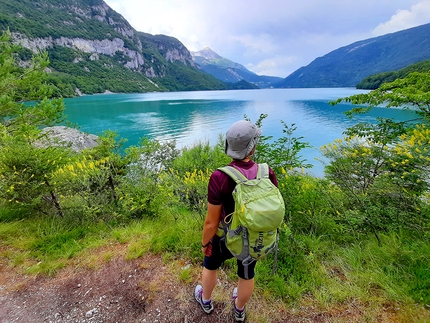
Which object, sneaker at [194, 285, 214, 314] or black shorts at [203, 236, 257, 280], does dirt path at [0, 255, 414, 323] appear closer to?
sneaker at [194, 285, 214, 314]

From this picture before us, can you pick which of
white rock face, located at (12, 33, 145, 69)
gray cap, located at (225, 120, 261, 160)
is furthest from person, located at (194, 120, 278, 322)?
white rock face, located at (12, 33, 145, 69)

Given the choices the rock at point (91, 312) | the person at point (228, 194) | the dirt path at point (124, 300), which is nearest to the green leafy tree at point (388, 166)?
the dirt path at point (124, 300)

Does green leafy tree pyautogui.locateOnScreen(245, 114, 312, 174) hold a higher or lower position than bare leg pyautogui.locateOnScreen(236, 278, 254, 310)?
higher

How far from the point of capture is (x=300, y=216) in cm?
353

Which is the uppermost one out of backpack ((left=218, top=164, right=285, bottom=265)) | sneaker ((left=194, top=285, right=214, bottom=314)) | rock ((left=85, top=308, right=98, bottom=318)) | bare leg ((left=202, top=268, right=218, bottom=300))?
backpack ((left=218, top=164, right=285, bottom=265))

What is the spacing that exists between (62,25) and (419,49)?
29032 cm

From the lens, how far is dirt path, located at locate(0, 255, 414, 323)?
2086 mm

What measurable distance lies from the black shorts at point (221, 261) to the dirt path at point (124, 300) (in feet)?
2.20

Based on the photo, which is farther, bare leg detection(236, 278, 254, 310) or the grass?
the grass

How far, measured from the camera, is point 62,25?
146375mm

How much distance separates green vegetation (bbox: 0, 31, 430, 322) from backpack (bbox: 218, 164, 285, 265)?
105 centimetres

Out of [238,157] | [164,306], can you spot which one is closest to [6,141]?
[164,306]

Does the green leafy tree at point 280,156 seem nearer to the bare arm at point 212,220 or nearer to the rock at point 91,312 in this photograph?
the bare arm at point 212,220

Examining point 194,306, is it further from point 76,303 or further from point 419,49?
point 419,49
